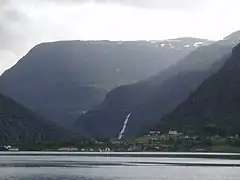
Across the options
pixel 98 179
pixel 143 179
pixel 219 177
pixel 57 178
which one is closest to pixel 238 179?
pixel 219 177

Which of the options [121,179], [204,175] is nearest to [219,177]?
[204,175]

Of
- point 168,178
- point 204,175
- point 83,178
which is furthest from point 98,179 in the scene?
point 204,175

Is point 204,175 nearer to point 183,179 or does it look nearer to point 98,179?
point 183,179

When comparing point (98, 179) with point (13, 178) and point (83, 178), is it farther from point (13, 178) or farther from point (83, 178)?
point (13, 178)

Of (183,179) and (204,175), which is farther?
(204,175)

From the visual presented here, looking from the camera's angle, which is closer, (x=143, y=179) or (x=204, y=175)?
(x=143, y=179)

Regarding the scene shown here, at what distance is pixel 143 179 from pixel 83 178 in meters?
10.5

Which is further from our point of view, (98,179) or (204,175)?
(204,175)

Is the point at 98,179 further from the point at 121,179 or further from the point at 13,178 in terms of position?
the point at 13,178

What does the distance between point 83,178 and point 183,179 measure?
16804mm

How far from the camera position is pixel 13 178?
104000mm

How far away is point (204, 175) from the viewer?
110125mm

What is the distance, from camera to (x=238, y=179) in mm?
98188

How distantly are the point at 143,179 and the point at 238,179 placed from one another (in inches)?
583
